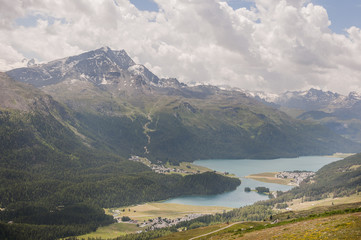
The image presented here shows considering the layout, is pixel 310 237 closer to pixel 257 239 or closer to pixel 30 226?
pixel 257 239

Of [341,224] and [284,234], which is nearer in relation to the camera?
[341,224]

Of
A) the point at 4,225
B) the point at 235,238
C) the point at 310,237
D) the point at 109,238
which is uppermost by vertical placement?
the point at 310,237

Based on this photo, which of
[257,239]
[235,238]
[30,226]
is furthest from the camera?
[30,226]

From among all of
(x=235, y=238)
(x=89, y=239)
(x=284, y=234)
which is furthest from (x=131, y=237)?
(x=284, y=234)

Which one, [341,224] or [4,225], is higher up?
[341,224]

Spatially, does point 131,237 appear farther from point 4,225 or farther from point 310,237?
point 310,237

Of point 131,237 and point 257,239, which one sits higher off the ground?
point 257,239

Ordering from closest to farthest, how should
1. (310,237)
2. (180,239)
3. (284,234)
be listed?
(310,237)
(284,234)
(180,239)

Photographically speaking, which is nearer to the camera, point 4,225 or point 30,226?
point 4,225

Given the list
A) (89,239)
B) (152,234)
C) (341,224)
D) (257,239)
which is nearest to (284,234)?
(257,239)
